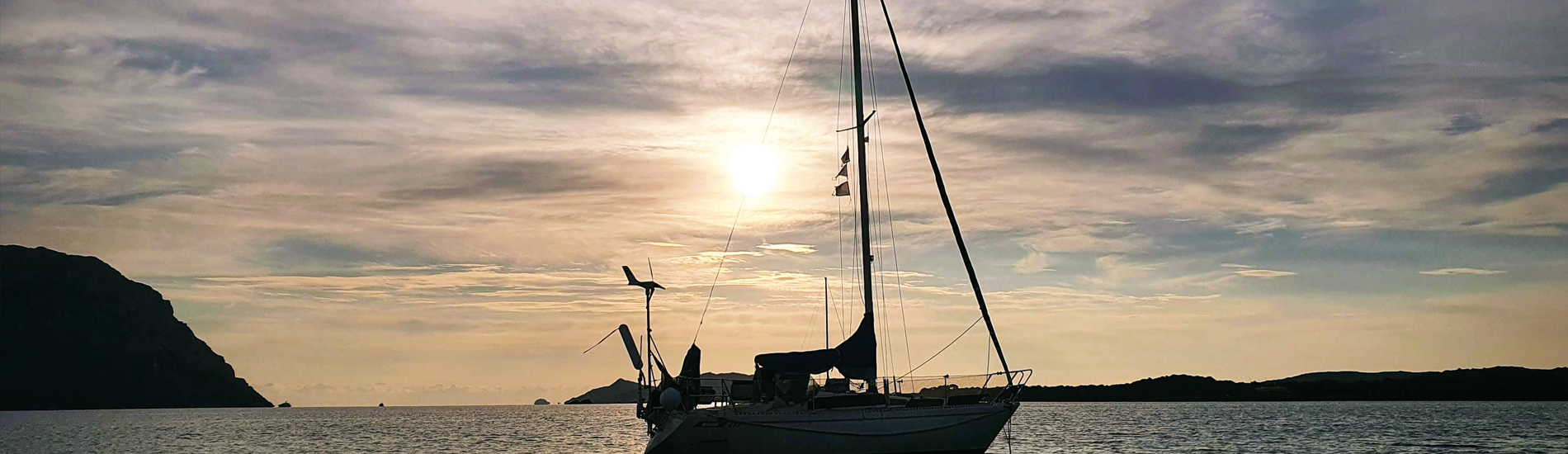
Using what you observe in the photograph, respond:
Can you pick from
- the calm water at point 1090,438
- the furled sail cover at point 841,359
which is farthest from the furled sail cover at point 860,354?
the calm water at point 1090,438

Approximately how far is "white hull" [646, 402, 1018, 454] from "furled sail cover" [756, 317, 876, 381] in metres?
1.38

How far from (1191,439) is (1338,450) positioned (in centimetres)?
1381

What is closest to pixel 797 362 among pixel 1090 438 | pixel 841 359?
pixel 841 359

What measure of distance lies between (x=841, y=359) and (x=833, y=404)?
1.59 metres

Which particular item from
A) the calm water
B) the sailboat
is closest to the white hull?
the sailboat

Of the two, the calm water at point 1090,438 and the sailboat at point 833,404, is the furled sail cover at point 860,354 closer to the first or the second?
the sailboat at point 833,404

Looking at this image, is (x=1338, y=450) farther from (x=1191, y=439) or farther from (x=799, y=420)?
(x=799, y=420)

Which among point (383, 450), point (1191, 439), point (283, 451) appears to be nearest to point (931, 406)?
point (1191, 439)

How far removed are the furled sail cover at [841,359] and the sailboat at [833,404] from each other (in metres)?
0.03

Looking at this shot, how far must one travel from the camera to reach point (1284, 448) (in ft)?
209

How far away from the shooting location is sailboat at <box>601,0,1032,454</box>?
36312 mm

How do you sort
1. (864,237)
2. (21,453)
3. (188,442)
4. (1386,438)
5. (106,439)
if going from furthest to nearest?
(106,439) → (188,442) → (21,453) → (1386,438) → (864,237)

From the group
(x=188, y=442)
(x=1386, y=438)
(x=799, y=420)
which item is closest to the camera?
(x=799, y=420)

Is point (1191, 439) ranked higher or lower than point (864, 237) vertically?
lower
